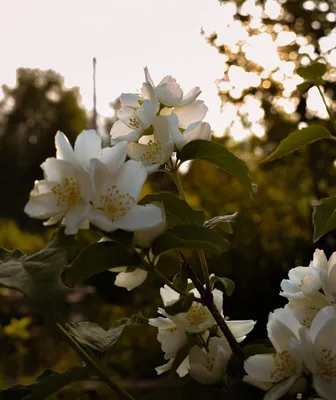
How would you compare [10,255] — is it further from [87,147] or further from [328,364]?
[328,364]

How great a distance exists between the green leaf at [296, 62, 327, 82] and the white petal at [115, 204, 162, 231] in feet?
1.09

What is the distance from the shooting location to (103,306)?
404 cm

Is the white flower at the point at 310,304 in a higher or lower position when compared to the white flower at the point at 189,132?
lower

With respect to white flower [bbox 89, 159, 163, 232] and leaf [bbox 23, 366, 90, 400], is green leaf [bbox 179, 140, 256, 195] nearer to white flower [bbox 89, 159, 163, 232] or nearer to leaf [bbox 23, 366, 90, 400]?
white flower [bbox 89, 159, 163, 232]

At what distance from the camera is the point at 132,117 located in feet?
1.90

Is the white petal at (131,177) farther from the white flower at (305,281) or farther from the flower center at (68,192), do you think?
the white flower at (305,281)

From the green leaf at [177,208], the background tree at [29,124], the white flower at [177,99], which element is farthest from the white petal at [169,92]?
the background tree at [29,124]

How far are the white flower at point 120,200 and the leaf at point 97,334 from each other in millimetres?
126

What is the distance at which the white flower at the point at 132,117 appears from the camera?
1.78 ft

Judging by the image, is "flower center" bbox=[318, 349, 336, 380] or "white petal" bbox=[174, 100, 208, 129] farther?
"white petal" bbox=[174, 100, 208, 129]

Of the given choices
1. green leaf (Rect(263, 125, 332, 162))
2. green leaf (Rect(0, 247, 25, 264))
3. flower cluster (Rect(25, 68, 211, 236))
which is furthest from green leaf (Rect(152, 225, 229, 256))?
green leaf (Rect(263, 125, 332, 162))

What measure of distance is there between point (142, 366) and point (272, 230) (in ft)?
4.27

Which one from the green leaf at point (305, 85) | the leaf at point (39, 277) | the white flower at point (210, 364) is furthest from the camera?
the green leaf at point (305, 85)

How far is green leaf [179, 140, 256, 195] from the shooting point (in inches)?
21.5
